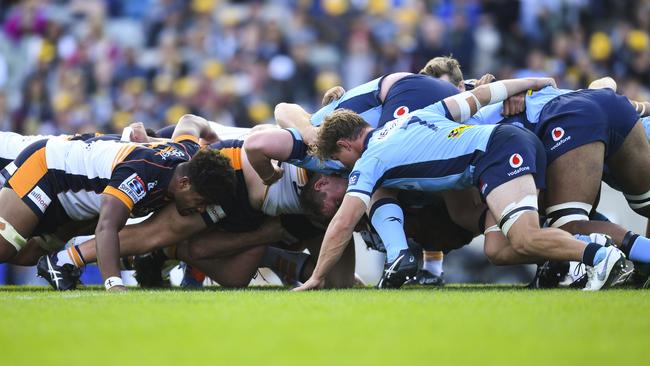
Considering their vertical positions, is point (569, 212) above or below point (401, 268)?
above

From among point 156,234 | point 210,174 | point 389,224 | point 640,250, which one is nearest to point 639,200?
point 640,250

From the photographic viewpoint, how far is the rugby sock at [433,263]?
8.72 meters

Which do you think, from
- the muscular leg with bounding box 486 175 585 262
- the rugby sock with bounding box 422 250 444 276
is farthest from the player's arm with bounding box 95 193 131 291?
the rugby sock with bounding box 422 250 444 276

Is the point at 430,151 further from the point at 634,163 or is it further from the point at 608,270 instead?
the point at 634,163

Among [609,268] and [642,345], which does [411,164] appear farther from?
[642,345]

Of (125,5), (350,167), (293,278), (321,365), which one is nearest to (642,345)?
(321,365)

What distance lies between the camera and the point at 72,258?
25.6ft

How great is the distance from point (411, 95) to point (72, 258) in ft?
9.41

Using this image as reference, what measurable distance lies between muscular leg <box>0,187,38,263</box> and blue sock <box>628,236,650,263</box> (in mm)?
4383

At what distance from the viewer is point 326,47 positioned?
53.4 feet

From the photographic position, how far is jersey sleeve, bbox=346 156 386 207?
677 centimetres

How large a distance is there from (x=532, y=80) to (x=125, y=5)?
12.7 meters

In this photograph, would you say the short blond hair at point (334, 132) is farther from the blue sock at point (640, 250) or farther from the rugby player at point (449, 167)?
the blue sock at point (640, 250)

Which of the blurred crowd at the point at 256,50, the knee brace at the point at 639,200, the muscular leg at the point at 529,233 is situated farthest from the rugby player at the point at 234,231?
the blurred crowd at the point at 256,50
